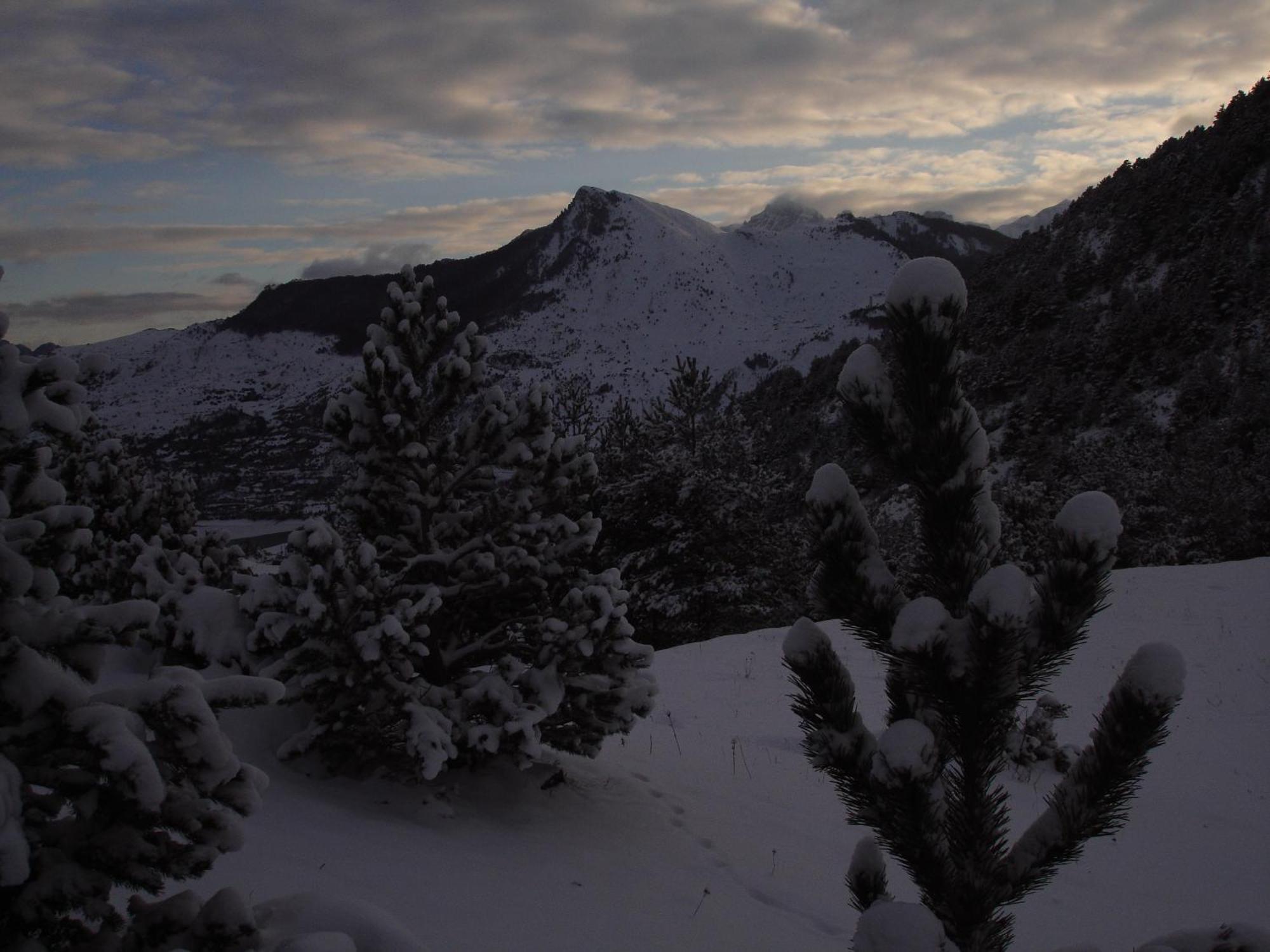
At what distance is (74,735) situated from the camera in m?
1.78

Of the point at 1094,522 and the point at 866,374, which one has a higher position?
the point at 866,374

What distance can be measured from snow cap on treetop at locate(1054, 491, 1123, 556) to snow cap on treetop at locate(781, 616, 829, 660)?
2.66ft

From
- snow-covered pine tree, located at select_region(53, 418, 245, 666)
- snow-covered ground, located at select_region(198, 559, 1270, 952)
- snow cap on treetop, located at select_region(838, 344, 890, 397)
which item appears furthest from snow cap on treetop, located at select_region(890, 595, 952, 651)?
snow-covered pine tree, located at select_region(53, 418, 245, 666)

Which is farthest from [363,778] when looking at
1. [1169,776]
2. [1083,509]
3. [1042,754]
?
[1169,776]

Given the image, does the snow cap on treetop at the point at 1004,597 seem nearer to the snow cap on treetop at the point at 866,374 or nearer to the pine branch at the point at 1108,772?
the pine branch at the point at 1108,772

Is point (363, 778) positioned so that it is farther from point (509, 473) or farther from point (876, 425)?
point (876, 425)

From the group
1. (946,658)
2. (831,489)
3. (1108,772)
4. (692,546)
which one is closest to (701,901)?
(1108,772)

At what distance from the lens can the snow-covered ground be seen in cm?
362

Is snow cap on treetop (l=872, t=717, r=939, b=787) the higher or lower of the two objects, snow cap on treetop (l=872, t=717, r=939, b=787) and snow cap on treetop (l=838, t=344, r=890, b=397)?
the lower

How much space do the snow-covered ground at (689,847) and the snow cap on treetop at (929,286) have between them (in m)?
2.93

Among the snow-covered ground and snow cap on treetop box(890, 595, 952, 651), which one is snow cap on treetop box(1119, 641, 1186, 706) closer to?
snow cap on treetop box(890, 595, 952, 651)

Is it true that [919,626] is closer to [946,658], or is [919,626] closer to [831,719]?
[946,658]

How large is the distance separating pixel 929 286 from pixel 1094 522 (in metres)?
0.86

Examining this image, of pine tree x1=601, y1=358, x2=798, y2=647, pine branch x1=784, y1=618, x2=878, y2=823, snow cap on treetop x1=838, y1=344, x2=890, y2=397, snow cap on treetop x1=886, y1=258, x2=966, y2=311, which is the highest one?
snow cap on treetop x1=886, y1=258, x2=966, y2=311
